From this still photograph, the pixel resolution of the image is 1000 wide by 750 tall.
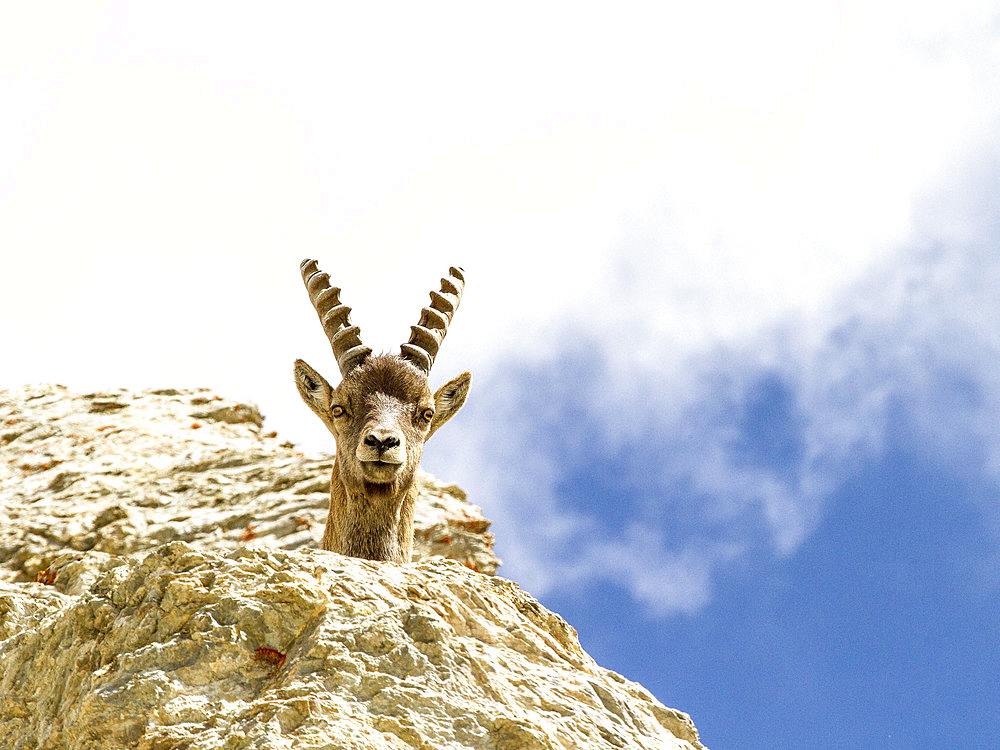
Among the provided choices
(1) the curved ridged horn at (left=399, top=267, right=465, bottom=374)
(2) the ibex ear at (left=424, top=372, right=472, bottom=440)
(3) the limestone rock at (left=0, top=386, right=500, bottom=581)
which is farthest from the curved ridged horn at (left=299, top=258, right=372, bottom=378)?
(3) the limestone rock at (left=0, top=386, right=500, bottom=581)

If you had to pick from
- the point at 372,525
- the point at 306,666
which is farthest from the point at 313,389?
the point at 306,666

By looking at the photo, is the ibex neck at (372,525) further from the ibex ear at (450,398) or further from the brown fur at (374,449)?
the ibex ear at (450,398)

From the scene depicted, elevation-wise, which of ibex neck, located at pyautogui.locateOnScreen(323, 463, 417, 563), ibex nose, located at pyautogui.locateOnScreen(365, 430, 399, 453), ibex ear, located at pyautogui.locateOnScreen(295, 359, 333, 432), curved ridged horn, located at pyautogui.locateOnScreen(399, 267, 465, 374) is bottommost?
ibex neck, located at pyautogui.locateOnScreen(323, 463, 417, 563)

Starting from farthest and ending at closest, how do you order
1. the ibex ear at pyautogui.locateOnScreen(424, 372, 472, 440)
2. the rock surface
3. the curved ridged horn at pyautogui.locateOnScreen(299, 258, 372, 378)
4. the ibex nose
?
1. the ibex ear at pyautogui.locateOnScreen(424, 372, 472, 440)
2. the curved ridged horn at pyautogui.locateOnScreen(299, 258, 372, 378)
3. the ibex nose
4. the rock surface

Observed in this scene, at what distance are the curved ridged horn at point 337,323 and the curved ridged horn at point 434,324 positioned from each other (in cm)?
47

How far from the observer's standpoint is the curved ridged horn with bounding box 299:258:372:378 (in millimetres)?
11281

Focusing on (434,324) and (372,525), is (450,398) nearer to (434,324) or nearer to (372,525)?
(434,324)

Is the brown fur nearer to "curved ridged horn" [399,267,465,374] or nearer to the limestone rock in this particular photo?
"curved ridged horn" [399,267,465,374]

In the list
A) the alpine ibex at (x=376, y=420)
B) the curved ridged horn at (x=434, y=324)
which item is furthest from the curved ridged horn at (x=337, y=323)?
the curved ridged horn at (x=434, y=324)

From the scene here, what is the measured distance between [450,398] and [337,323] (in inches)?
→ 53.4

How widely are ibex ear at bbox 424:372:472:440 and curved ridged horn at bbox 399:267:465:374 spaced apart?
10.9 inches

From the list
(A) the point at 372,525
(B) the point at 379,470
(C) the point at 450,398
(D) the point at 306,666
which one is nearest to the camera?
(D) the point at 306,666

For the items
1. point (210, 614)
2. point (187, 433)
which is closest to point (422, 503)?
→ point (187, 433)

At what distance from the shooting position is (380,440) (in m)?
10.1
